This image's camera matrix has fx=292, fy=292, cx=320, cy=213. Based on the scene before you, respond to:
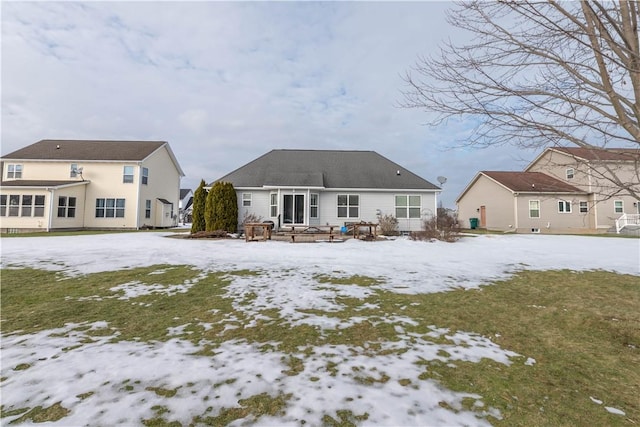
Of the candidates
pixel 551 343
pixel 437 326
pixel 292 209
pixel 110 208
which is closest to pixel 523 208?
pixel 292 209

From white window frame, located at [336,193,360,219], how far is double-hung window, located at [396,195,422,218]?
9.19 ft

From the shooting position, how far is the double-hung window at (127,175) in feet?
81.5

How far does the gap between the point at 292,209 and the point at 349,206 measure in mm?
3956

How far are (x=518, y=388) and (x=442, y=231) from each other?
45.0 ft

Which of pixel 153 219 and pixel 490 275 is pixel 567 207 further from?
pixel 153 219

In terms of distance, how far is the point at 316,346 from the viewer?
3705mm

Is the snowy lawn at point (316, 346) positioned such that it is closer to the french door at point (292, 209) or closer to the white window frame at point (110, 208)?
the french door at point (292, 209)

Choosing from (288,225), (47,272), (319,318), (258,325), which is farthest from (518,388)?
(288,225)

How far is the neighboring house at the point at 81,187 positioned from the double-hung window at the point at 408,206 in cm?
2131

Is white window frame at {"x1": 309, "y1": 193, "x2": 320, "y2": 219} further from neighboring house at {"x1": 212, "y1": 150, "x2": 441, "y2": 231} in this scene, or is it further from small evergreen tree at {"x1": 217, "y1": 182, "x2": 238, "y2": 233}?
small evergreen tree at {"x1": 217, "y1": 182, "x2": 238, "y2": 233}

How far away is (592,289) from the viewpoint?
6.66 meters

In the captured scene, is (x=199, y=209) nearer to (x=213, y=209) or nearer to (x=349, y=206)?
(x=213, y=209)

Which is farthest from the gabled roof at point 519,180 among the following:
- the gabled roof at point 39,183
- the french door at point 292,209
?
the gabled roof at point 39,183

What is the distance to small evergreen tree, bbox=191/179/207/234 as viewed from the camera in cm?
1780
